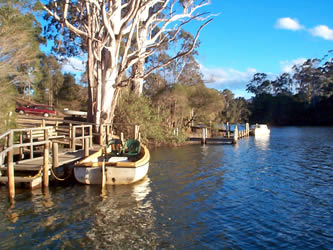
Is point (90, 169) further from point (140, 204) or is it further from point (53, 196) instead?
point (140, 204)

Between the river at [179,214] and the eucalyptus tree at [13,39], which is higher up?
the eucalyptus tree at [13,39]

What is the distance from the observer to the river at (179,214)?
279 inches

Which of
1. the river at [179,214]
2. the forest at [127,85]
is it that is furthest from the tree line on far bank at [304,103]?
the river at [179,214]

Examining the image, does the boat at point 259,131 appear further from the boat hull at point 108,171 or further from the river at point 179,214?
the boat hull at point 108,171

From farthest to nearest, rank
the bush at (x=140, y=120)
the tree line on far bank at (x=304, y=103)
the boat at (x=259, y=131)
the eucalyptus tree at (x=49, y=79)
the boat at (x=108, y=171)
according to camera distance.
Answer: the tree line on far bank at (x=304, y=103)
the eucalyptus tree at (x=49, y=79)
the boat at (x=259, y=131)
the bush at (x=140, y=120)
the boat at (x=108, y=171)

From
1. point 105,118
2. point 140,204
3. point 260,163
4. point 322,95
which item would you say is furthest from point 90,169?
point 322,95

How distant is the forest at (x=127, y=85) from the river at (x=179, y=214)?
7.19m

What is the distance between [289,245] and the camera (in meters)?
6.95

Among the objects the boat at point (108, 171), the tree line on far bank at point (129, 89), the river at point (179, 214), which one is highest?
the tree line on far bank at point (129, 89)

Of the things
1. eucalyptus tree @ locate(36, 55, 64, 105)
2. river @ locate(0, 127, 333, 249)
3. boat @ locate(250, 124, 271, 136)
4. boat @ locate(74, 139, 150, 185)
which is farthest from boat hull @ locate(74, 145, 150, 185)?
eucalyptus tree @ locate(36, 55, 64, 105)

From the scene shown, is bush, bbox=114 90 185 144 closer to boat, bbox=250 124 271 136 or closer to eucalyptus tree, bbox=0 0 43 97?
eucalyptus tree, bbox=0 0 43 97

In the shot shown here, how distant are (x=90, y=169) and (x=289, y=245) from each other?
23.9 ft

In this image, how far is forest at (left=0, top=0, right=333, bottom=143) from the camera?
1767 centimetres

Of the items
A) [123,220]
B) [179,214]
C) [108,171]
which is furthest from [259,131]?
[123,220]
